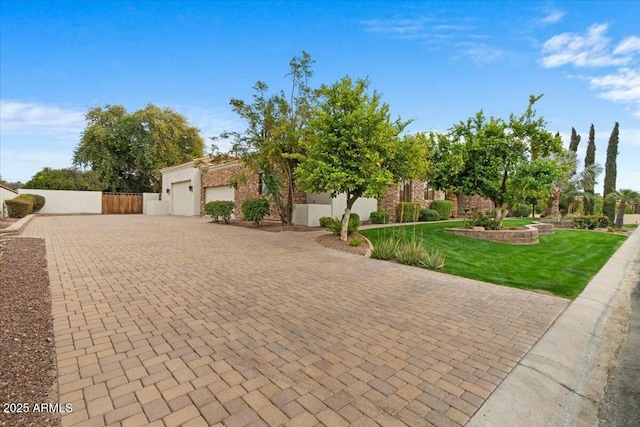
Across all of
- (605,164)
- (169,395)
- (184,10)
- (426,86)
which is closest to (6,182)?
(184,10)

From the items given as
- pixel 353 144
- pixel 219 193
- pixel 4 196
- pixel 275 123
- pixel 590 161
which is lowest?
pixel 4 196

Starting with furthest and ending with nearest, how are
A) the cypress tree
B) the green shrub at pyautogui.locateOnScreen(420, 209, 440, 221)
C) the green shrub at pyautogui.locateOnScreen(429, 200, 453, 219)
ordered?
the cypress tree, the green shrub at pyautogui.locateOnScreen(429, 200, 453, 219), the green shrub at pyautogui.locateOnScreen(420, 209, 440, 221)

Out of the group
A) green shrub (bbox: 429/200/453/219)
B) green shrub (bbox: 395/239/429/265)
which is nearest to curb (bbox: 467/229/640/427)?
green shrub (bbox: 395/239/429/265)

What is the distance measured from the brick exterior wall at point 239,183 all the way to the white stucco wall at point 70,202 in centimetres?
930

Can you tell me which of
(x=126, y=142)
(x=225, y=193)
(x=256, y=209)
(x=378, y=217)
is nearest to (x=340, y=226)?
(x=256, y=209)

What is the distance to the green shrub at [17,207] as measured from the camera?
17.7m

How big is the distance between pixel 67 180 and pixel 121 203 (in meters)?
7.75

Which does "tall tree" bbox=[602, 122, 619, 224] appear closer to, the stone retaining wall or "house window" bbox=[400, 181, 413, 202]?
"house window" bbox=[400, 181, 413, 202]

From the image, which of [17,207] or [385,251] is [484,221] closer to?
[385,251]

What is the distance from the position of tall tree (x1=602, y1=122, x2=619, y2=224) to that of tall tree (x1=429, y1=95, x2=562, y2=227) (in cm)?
1629

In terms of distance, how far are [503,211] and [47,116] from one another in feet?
82.8

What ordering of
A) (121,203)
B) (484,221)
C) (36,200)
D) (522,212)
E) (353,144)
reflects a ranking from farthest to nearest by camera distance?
(121,203) < (522,212) < (36,200) < (484,221) < (353,144)

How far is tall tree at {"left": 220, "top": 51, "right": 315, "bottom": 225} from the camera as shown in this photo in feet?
41.7

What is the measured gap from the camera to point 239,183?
17.6 m
